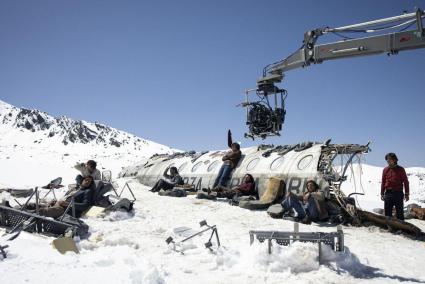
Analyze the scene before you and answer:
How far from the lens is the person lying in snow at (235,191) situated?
13978 mm

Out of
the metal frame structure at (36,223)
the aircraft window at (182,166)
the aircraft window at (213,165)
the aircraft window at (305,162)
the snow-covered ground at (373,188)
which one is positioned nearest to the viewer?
the metal frame structure at (36,223)

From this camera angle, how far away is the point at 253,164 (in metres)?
15.3

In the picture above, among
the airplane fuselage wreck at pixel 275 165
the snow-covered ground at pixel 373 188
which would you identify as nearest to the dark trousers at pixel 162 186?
the airplane fuselage wreck at pixel 275 165

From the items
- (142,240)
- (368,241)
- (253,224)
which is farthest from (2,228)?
(368,241)

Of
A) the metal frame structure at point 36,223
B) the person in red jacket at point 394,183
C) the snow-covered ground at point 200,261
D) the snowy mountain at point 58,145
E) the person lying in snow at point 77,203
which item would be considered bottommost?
the snow-covered ground at point 200,261

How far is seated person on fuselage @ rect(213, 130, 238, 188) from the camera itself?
16.0 meters

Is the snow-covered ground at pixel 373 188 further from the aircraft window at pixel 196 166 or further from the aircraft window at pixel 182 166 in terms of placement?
the aircraft window at pixel 182 166

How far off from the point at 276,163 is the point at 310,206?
148 inches

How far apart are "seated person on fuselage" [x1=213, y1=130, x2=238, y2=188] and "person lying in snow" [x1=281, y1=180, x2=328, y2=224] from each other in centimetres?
520

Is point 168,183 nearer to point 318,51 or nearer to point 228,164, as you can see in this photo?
point 228,164

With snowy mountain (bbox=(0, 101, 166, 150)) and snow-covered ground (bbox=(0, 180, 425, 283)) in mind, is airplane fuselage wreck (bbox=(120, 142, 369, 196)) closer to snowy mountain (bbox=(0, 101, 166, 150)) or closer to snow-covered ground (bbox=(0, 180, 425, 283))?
snow-covered ground (bbox=(0, 180, 425, 283))

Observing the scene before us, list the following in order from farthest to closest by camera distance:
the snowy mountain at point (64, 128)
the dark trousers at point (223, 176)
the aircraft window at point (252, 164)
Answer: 1. the snowy mountain at point (64, 128)
2. the dark trousers at point (223, 176)
3. the aircraft window at point (252, 164)

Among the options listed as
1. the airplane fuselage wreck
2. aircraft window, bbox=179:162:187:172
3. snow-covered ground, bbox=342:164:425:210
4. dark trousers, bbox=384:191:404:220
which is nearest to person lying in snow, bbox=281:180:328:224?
the airplane fuselage wreck

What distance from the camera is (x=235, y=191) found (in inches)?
563
